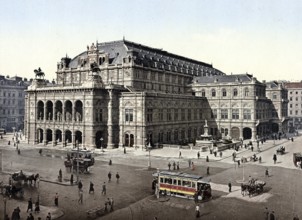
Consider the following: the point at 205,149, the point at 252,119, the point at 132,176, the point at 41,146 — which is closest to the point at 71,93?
the point at 41,146

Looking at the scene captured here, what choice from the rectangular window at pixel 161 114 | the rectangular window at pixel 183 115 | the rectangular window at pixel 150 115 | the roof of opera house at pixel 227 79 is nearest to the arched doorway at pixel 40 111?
the rectangular window at pixel 150 115

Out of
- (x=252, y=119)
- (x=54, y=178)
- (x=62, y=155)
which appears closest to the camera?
(x=54, y=178)

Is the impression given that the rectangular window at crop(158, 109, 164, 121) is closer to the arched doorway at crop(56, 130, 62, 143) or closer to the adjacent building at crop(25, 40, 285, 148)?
the adjacent building at crop(25, 40, 285, 148)

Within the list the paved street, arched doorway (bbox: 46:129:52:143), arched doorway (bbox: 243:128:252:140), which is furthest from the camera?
arched doorway (bbox: 243:128:252:140)

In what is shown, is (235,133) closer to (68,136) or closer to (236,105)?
(236,105)

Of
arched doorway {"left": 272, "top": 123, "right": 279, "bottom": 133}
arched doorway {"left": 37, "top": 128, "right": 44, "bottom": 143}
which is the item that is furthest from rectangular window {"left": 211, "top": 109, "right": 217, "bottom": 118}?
arched doorway {"left": 37, "top": 128, "right": 44, "bottom": 143}

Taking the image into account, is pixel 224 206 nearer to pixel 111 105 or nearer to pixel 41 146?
pixel 111 105
